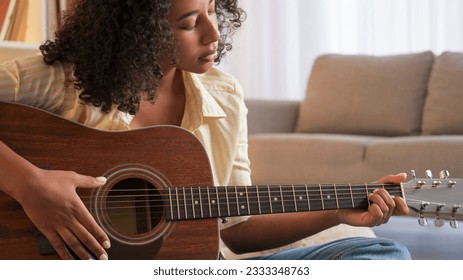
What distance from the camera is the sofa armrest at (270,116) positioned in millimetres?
3955

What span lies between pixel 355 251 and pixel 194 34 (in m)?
0.42

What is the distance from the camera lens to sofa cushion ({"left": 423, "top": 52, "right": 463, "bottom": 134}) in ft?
11.2

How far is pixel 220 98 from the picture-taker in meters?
1.39

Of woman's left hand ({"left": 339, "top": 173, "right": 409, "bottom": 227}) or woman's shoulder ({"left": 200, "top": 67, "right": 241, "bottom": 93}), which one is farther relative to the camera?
woman's shoulder ({"left": 200, "top": 67, "right": 241, "bottom": 93})

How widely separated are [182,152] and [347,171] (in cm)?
216

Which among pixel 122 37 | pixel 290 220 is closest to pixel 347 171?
pixel 290 220

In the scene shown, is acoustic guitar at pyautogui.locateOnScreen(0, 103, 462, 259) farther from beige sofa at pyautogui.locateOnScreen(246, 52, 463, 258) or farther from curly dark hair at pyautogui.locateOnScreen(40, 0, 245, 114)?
beige sofa at pyautogui.locateOnScreen(246, 52, 463, 258)

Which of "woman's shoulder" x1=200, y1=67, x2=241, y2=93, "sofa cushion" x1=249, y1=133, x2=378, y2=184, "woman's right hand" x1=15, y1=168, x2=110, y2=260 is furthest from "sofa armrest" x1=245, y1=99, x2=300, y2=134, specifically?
"woman's right hand" x1=15, y1=168, x2=110, y2=260

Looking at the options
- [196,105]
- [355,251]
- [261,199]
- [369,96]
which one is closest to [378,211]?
[355,251]

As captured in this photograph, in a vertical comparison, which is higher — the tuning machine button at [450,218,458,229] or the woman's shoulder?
the woman's shoulder

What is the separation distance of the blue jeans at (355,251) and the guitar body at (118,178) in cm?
16

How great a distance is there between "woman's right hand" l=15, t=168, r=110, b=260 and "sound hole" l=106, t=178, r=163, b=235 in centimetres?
6

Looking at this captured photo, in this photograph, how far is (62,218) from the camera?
3.59 feet

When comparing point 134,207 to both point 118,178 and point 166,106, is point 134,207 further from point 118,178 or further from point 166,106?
point 166,106
